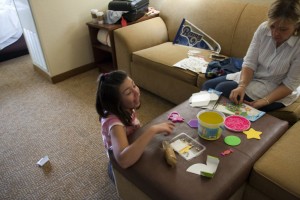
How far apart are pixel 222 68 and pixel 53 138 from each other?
1418 millimetres

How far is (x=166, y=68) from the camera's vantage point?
6.66ft

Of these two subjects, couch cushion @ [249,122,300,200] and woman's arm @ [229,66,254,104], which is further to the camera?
woman's arm @ [229,66,254,104]

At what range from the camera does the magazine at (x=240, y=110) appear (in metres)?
1.26

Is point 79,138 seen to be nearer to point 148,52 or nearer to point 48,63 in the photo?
point 148,52

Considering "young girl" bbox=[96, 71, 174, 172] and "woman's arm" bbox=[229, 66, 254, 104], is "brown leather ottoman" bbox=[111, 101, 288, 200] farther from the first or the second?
"woman's arm" bbox=[229, 66, 254, 104]

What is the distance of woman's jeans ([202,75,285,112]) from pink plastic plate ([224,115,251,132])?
0.84 ft

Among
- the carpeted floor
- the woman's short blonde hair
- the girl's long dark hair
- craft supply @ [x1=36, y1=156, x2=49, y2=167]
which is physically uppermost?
the woman's short blonde hair

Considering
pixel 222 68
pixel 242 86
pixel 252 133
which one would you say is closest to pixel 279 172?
pixel 252 133

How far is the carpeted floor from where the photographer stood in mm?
1485

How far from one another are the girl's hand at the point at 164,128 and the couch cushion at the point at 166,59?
815mm

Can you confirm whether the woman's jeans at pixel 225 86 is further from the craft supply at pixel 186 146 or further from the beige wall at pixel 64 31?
the beige wall at pixel 64 31

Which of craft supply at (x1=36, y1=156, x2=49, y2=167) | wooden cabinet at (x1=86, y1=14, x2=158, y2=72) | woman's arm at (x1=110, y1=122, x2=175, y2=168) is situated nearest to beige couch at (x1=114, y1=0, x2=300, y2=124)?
wooden cabinet at (x1=86, y1=14, x2=158, y2=72)

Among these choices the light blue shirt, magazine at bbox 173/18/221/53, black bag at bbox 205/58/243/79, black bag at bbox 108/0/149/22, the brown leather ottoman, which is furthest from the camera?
black bag at bbox 108/0/149/22

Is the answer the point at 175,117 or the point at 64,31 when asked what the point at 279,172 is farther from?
the point at 64,31
